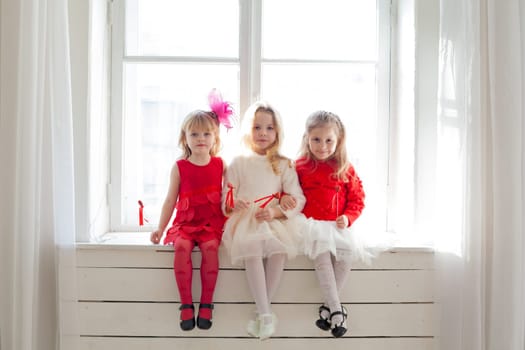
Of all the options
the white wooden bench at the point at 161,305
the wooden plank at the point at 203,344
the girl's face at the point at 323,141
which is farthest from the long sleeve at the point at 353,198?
the wooden plank at the point at 203,344

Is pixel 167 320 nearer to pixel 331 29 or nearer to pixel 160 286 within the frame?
pixel 160 286

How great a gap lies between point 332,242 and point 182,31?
114 cm

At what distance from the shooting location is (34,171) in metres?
1.64

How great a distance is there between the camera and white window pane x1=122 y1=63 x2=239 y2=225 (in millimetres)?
2203

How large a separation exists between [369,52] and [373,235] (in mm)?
825

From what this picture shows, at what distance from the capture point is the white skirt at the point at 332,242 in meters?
1.74

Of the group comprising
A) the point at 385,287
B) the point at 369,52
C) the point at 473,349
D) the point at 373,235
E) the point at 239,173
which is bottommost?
the point at 473,349

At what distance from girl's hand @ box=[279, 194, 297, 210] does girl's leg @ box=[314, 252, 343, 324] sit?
8.4 inches

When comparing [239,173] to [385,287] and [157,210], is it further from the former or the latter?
[385,287]

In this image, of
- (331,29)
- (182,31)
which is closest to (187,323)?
(182,31)

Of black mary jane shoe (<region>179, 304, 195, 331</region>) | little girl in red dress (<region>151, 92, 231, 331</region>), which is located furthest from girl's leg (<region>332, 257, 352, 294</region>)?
black mary jane shoe (<region>179, 304, 195, 331</region>)

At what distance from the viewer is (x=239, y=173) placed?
1.90 meters

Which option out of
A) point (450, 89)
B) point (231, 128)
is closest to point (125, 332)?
point (231, 128)

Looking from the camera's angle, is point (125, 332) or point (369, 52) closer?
point (125, 332)
